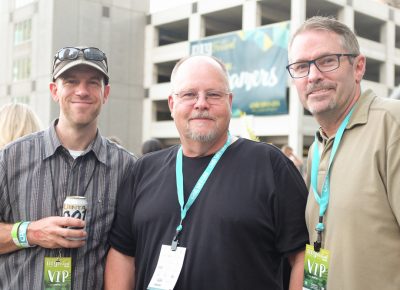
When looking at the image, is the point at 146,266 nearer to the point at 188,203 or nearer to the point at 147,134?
the point at 188,203

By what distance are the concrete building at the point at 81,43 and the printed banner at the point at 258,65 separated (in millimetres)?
8497

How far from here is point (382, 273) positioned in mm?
2189

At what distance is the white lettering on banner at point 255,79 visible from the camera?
1111 inches

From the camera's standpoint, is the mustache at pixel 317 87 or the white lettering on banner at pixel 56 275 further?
the white lettering on banner at pixel 56 275

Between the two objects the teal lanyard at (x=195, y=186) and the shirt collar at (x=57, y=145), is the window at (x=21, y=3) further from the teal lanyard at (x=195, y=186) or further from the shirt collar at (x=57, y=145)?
the teal lanyard at (x=195, y=186)

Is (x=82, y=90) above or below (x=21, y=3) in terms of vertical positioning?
below

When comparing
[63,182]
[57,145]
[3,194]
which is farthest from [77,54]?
[3,194]

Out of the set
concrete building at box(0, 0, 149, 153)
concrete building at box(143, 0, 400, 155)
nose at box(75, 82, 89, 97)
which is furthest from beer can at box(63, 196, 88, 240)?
concrete building at box(0, 0, 149, 153)

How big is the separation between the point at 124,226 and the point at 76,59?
108 centimetres

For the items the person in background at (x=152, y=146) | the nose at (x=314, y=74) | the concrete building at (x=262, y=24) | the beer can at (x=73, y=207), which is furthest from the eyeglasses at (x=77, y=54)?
the concrete building at (x=262, y=24)

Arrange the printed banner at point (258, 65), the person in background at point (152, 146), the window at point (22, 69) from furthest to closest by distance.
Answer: the window at point (22, 69) → the printed banner at point (258, 65) → the person in background at point (152, 146)

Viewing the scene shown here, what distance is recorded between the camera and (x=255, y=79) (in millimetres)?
29219

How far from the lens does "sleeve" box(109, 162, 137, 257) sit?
2.85 meters

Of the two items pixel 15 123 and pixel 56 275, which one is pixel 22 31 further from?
pixel 56 275
